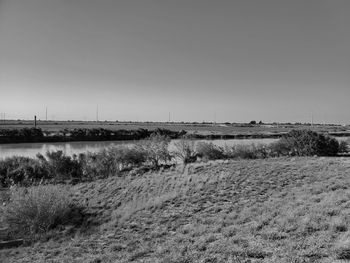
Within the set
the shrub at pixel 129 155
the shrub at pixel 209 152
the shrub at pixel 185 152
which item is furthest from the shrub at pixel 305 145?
the shrub at pixel 129 155

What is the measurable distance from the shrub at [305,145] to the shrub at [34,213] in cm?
1973

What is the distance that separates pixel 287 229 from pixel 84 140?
150 ft

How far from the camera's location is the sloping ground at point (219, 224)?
5105mm

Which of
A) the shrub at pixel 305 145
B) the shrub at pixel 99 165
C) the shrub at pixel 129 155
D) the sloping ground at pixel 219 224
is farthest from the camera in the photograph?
the shrub at pixel 305 145

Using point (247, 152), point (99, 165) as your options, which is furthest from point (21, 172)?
point (247, 152)

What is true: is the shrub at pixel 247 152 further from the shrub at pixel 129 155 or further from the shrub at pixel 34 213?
the shrub at pixel 34 213

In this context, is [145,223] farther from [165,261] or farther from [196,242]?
[165,261]

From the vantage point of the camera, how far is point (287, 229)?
19.5 feet

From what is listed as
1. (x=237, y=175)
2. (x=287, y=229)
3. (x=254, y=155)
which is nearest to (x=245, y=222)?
(x=287, y=229)

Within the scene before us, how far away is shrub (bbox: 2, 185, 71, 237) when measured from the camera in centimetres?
913

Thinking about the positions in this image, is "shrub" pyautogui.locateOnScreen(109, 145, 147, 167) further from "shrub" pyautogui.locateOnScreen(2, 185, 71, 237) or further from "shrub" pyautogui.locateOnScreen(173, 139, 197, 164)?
"shrub" pyautogui.locateOnScreen(2, 185, 71, 237)

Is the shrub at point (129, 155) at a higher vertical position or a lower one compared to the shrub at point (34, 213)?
higher

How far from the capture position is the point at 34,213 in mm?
9469

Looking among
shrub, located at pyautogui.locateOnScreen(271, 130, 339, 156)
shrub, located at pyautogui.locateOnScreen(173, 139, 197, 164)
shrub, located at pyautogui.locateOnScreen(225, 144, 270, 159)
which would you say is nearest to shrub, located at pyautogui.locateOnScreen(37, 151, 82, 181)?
shrub, located at pyautogui.locateOnScreen(173, 139, 197, 164)
